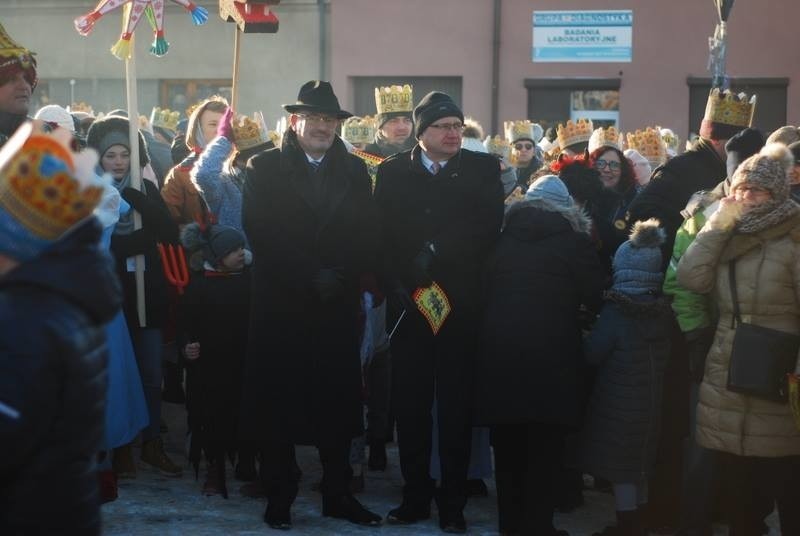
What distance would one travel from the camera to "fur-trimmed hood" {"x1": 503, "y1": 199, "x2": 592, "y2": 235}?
21.6 feet

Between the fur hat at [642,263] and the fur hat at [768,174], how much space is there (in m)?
0.65

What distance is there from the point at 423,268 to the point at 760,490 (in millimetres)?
1826

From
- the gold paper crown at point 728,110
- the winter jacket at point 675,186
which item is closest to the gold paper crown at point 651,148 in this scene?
the gold paper crown at point 728,110

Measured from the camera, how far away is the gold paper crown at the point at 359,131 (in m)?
11.9

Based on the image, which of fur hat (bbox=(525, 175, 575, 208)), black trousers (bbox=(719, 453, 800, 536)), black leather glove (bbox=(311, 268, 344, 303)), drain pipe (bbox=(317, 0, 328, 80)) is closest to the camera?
black trousers (bbox=(719, 453, 800, 536))

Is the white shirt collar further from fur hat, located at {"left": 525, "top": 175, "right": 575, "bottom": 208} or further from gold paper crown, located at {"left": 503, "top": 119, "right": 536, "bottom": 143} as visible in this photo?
gold paper crown, located at {"left": 503, "top": 119, "right": 536, "bottom": 143}

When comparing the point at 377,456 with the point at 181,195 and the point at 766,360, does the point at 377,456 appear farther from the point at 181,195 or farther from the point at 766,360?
the point at 766,360

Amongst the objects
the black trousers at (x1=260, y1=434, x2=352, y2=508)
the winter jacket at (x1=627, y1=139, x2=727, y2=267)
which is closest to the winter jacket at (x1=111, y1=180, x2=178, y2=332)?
the black trousers at (x1=260, y1=434, x2=352, y2=508)

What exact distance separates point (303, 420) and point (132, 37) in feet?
8.42

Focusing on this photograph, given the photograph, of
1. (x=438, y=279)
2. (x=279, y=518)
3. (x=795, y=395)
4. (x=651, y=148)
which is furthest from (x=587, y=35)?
(x=795, y=395)

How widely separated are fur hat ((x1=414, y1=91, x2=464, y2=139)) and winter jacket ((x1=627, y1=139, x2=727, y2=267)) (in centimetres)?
100

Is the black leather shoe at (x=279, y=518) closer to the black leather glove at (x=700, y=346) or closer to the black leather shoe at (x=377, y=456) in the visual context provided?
the black leather shoe at (x=377, y=456)

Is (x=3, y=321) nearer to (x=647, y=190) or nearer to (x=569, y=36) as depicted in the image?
(x=647, y=190)

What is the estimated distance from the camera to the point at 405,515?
22.8 ft
